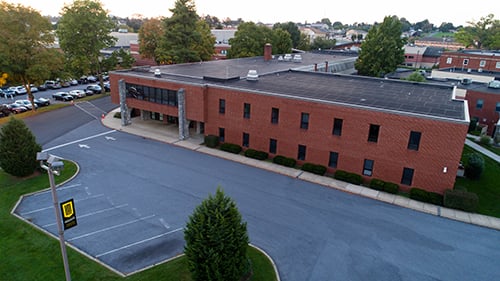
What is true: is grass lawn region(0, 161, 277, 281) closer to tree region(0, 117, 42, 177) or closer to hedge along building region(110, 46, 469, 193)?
tree region(0, 117, 42, 177)

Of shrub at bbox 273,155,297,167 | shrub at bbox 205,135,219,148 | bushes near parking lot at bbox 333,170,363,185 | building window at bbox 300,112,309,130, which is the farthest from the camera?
shrub at bbox 205,135,219,148

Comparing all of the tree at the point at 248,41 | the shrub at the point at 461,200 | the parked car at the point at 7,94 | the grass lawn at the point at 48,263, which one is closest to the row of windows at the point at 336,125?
A: the shrub at the point at 461,200

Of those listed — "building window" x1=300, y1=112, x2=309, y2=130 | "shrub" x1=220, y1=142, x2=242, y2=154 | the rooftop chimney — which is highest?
the rooftop chimney

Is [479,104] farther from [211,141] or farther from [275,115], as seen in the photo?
[211,141]

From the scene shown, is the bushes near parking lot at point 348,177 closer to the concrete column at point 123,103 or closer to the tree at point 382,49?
the concrete column at point 123,103

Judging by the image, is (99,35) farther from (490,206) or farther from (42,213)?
(490,206)

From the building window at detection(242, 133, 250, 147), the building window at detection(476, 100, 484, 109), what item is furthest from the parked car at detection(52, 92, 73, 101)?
the building window at detection(476, 100, 484, 109)
